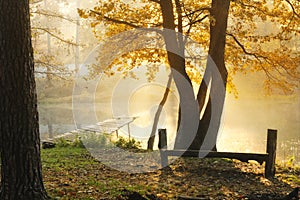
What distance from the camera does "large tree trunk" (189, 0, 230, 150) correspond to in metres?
10.2

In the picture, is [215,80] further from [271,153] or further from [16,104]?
[16,104]

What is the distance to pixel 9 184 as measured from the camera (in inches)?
171

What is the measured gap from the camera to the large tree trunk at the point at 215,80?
33.5 feet

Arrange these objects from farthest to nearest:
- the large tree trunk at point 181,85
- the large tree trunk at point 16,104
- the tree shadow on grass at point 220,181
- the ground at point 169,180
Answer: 1. the large tree trunk at point 181,85
2. the tree shadow on grass at point 220,181
3. the ground at point 169,180
4. the large tree trunk at point 16,104

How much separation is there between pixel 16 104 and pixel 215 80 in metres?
A: 7.01

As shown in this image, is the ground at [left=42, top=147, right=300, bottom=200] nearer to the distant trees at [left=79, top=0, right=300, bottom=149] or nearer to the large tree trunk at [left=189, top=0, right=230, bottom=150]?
the large tree trunk at [left=189, top=0, right=230, bottom=150]

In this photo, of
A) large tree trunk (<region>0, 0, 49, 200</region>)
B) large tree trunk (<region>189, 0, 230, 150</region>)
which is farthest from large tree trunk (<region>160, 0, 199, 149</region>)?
large tree trunk (<region>0, 0, 49, 200</region>)

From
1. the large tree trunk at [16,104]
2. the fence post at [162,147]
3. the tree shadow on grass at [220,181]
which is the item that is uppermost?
the large tree trunk at [16,104]

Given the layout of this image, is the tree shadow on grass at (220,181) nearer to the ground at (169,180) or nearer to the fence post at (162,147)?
the ground at (169,180)

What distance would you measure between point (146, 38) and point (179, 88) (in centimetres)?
242

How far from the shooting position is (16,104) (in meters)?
4.25

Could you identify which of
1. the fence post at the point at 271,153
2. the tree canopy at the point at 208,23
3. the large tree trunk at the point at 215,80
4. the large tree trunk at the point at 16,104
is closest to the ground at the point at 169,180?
the fence post at the point at 271,153

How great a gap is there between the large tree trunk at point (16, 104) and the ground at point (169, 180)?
0.81m

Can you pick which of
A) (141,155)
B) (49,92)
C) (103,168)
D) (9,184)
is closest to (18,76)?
(9,184)
